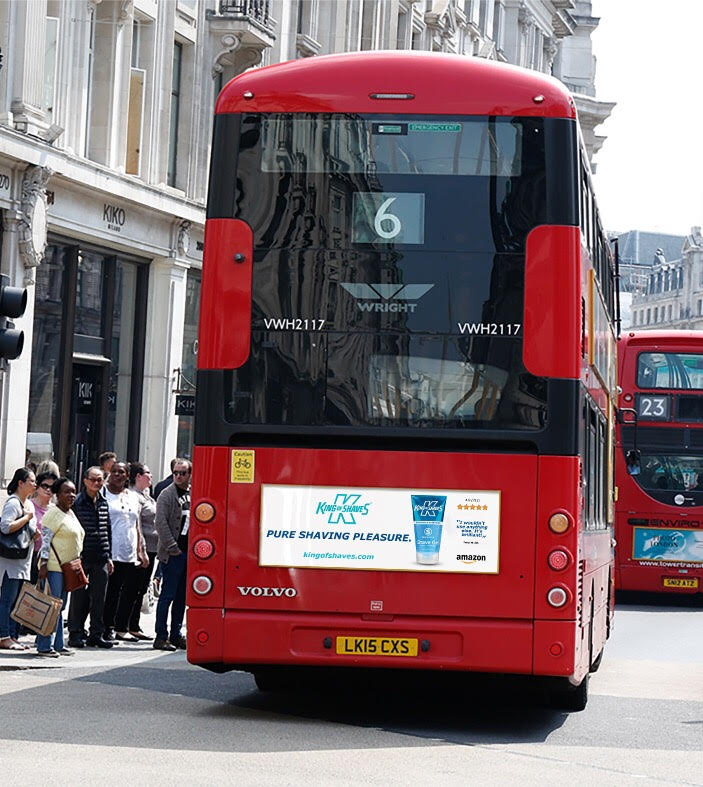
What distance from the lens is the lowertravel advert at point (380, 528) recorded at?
11477mm

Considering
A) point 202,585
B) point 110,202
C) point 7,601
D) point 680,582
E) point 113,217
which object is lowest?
point 680,582

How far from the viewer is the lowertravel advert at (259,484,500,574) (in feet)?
37.7

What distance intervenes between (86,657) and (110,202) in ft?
40.3

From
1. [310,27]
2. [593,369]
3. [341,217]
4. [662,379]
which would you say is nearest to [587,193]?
[593,369]

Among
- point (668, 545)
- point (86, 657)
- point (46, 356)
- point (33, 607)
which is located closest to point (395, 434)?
point (33, 607)

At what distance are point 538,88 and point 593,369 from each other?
7.75 ft

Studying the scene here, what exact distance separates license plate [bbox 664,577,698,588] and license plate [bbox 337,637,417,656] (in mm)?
18092

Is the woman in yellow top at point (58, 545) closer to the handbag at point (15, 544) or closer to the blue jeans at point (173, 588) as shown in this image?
the handbag at point (15, 544)

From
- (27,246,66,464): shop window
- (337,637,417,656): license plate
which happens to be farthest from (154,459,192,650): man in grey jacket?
(27,246,66,464): shop window

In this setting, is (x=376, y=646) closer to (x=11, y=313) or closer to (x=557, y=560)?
(x=557, y=560)

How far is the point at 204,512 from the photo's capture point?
11.6m

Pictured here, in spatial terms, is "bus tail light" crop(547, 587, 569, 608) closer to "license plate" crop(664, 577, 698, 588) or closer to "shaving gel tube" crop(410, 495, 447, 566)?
"shaving gel tube" crop(410, 495, 447, 566)

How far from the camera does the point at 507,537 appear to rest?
1145cm

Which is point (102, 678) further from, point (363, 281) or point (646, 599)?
point (646, 599)
